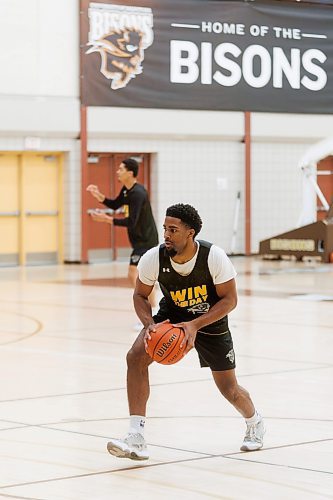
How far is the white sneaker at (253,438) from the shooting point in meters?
7.12

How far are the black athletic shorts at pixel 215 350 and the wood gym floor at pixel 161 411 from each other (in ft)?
1.83

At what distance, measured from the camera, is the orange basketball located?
21.4 feet

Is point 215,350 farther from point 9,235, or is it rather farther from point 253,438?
point 9,235

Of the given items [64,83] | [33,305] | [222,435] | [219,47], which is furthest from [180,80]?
[222,435]

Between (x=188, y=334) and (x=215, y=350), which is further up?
(x=188, y=334)

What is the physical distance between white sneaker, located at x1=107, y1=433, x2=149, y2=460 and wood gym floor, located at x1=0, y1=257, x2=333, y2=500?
2.4 inches

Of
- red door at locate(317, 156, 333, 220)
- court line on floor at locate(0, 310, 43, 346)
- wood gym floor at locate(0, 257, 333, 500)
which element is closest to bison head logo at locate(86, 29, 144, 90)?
red door at locate(317, 156, 333, 220)

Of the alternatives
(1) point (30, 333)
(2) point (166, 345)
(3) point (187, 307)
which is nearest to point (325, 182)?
(1) point (30, 333)

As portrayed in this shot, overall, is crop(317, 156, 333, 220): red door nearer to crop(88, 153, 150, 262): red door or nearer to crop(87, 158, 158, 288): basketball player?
crop(88, 153, 150, 262): red door

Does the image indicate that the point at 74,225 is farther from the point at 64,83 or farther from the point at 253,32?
the point at 253,32

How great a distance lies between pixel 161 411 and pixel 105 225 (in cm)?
1911

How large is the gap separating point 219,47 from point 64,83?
14.8 ft

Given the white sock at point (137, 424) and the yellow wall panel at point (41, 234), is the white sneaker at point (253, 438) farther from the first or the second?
the yellow wall panel at point (41, 234)

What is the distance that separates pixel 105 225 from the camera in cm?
2758
